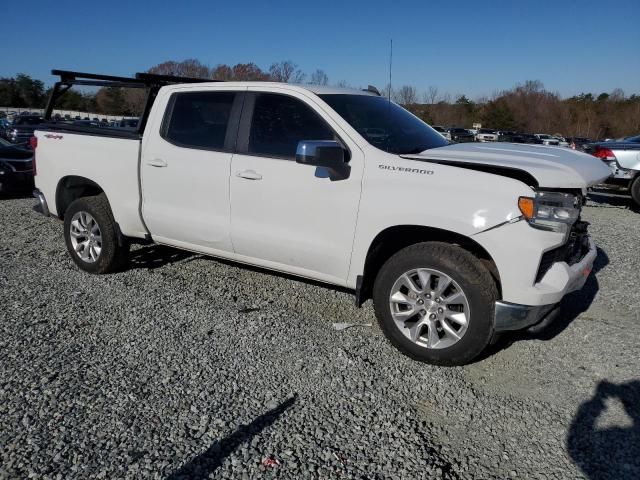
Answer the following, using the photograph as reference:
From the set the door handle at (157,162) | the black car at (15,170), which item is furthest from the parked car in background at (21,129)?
the door handle at (157,162)

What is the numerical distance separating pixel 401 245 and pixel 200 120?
208 centimetres

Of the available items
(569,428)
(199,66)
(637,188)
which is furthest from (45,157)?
(199,66)

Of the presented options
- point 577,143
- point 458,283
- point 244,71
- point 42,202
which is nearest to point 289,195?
point 458,283

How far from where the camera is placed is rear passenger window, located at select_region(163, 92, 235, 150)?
440cm

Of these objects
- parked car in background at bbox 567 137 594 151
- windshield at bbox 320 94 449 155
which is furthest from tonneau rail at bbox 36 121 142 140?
parked car in background at bbox 567 137 594 151

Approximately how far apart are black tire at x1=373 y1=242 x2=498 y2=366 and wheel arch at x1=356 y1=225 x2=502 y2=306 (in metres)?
0.09

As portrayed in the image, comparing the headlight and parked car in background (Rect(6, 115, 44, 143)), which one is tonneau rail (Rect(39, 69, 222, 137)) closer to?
the headlight

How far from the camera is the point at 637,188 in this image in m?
10.2

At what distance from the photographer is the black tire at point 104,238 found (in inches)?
200

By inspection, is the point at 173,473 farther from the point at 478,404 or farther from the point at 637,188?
the point at 637,188

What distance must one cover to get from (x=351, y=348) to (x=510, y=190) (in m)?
1.59

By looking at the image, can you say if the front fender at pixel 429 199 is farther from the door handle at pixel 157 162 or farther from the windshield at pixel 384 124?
the door handle at pixel 157 162

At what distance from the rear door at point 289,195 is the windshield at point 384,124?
0.64ft

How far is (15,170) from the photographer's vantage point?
10711 mm
